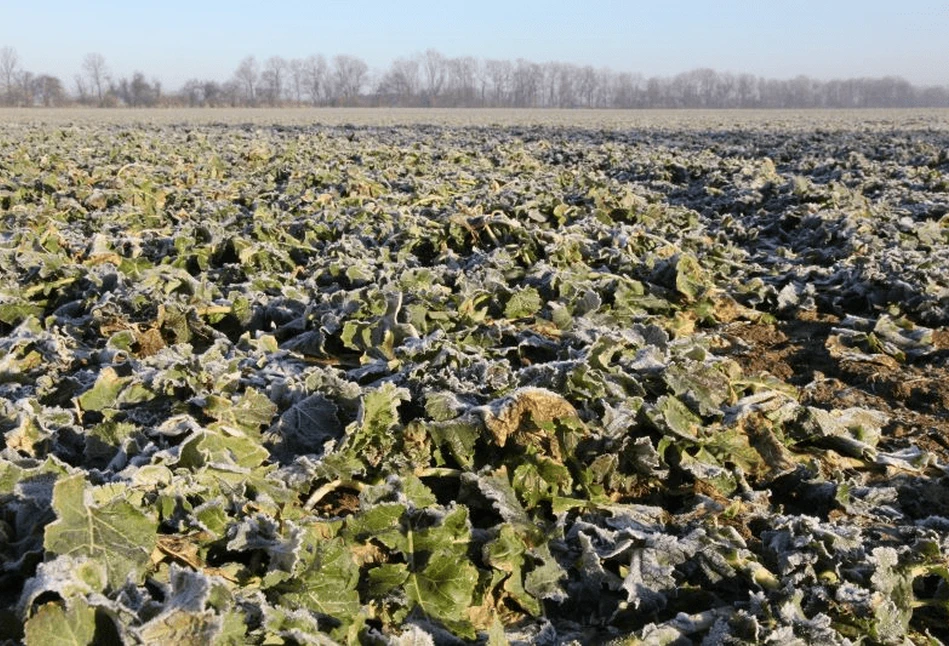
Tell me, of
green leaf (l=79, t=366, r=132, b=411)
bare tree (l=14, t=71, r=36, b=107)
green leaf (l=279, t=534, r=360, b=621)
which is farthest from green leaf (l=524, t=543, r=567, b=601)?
bare tree (l=14, t=71, r=36, b=107)

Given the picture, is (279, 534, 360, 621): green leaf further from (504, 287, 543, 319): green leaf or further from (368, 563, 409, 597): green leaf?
(504, 287, 543, 319): green leaf

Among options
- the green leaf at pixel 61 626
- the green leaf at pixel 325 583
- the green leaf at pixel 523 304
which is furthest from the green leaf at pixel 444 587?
the green leaf at pixel 523 304

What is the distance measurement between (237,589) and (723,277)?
5.38 metres

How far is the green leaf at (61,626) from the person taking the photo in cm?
179

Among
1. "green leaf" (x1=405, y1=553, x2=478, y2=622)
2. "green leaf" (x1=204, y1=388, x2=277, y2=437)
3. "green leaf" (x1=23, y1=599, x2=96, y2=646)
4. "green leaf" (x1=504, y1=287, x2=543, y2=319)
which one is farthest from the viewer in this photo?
"green leaf" (x1=504, y1=287, x2=543, y2=319)

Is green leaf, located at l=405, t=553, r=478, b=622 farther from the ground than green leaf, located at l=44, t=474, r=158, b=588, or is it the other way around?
green leaf, located at l=44, t=474, r=158, b=588

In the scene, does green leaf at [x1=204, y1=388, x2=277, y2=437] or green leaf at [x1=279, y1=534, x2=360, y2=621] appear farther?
green leaf at [x1=204, y1=388, x2=277, y2=437]

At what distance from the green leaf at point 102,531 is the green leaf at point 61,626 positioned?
0.71 ft

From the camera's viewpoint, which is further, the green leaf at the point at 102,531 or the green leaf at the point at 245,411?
the green leaf at the point at 245,411

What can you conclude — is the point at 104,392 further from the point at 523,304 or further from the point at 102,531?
the point at 523,304

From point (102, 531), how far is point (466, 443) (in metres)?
1.40

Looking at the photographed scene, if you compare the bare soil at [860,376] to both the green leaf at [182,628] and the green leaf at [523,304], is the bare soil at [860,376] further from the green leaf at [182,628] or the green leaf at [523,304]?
the green leaf at [182,628]

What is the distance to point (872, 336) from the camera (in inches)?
197

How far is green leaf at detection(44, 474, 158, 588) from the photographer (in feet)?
6.86
